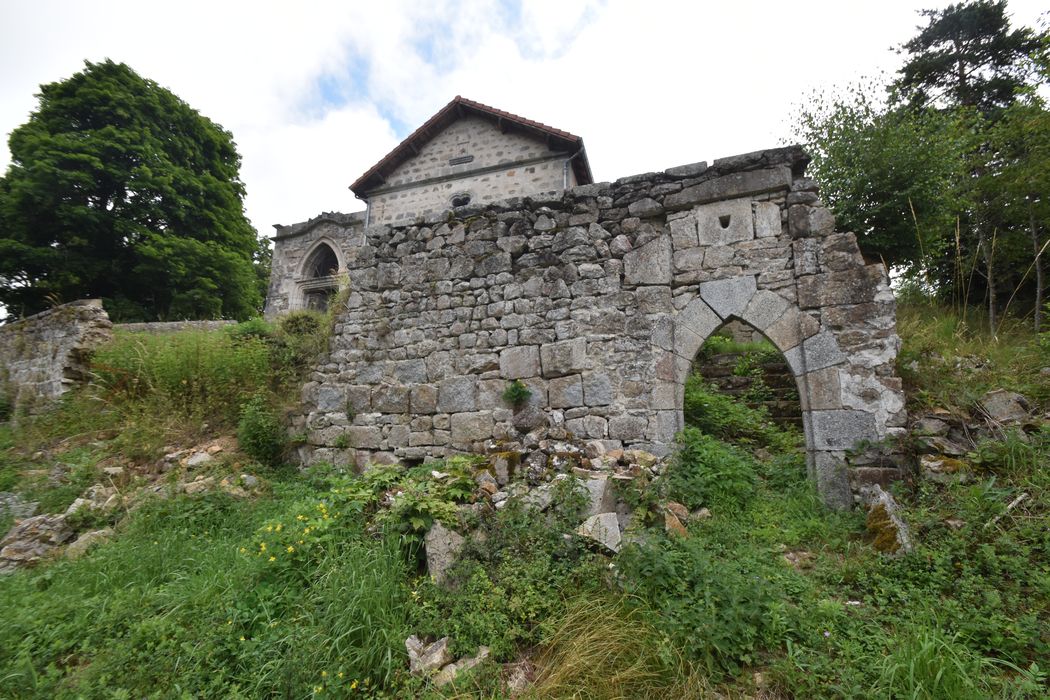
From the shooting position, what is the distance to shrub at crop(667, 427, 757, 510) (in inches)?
149

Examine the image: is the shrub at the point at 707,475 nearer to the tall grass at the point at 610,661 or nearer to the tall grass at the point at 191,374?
the tall grass at the point at 610,661

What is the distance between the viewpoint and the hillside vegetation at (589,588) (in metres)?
2.18

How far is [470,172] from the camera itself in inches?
470

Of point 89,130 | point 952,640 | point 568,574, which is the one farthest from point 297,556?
point 89,130

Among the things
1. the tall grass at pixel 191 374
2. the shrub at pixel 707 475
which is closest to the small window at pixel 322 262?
the tall grass at pixel 191 374

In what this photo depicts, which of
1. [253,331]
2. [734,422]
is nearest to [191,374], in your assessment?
[253,331]

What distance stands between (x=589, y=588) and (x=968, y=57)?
15.8 metres

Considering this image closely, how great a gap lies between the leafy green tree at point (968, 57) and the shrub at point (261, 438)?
14.5 meters

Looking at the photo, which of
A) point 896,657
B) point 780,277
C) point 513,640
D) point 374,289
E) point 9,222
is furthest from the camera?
point 9,222

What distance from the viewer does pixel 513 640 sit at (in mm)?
2525

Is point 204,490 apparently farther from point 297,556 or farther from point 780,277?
point 780,277

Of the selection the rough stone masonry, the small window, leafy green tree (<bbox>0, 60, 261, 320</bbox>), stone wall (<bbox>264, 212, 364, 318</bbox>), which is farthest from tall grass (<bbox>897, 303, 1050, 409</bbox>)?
leafy green tree (<bbox>0, 60, 261, 320</bbox>)

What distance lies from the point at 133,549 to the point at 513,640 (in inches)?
137

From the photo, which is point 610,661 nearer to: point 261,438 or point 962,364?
point 962,364
